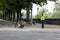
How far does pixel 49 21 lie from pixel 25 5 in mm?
20375

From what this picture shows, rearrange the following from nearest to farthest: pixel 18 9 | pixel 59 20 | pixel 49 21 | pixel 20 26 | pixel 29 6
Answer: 1. pixel 20 26
2. pixel 29 6
3. pixel 18 9
4. pixel 59 20
5. pixel 49 21

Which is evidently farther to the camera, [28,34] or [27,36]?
[28,34]

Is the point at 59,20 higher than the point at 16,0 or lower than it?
lower

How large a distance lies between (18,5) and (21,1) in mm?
1043

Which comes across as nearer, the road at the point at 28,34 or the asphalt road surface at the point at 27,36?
the asphalt road surface at the point at 27,36

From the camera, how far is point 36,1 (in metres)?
38.7

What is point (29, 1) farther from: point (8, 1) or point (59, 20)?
point (59, 20)

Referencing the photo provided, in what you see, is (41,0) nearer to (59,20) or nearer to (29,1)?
(29,1)

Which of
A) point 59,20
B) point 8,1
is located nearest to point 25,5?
point 8,1

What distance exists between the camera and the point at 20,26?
29688mm

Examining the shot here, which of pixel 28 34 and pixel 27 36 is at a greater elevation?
pixel 27 36

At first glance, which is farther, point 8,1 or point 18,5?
A: point 8,1

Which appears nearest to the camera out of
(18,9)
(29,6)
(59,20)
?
(29,6)

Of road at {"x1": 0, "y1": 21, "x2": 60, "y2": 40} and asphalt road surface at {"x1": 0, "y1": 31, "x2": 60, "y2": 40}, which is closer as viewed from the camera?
asphalt road surface at {"x1": 0, "y1": 31, "x2": 60, "y2": 40}
